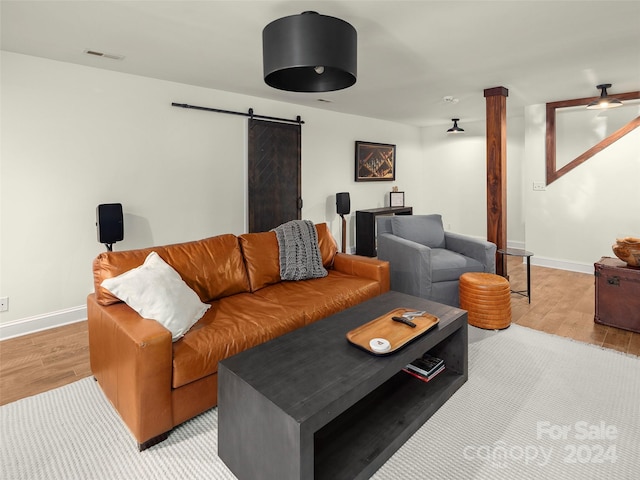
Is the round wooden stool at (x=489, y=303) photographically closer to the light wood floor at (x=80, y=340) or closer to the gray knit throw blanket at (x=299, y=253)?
the light wood floor at (x=80, y=340)

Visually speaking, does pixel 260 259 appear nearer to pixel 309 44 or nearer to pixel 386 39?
pixel 309 44

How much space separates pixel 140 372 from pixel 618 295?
3557mm

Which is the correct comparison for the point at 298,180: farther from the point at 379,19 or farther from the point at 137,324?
the point at 137,324

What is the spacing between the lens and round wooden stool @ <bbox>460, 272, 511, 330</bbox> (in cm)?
297

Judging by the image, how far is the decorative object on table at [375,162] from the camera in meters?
5.90

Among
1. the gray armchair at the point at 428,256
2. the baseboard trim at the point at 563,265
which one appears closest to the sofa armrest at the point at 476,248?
the gray armchair at the point at 428,256

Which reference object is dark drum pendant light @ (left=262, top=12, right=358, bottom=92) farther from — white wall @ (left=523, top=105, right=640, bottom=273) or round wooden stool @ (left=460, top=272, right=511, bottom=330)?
white wall @ (left=523, top=105, right=640, bottom=273)

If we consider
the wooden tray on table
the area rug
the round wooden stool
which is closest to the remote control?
the wooden tray on table

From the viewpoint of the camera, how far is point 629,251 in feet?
9.73

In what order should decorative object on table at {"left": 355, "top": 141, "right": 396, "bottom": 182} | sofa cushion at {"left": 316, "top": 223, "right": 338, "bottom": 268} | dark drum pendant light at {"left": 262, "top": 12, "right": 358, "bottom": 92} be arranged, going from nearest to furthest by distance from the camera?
dark drum pendant light at {"left": 262, "top": 12, "right": 358, "bottom": 92} → sofa cushion at {"left": 316, "top": 223, "right": 338, "bottom": 268} → decorative object on table at {"left": 355, "top": 141, "right": 396, "bottom": 182}

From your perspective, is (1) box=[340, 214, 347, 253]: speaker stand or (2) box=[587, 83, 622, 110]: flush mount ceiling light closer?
(2) box=[587, 83, 622, 110]: flush mount ceiling light

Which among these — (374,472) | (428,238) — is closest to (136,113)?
(428,238)

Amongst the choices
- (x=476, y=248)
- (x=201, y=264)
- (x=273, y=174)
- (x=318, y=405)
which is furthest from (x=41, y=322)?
(x=476, y=248)

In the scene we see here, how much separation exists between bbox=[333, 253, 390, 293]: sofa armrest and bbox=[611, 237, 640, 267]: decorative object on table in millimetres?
1957
